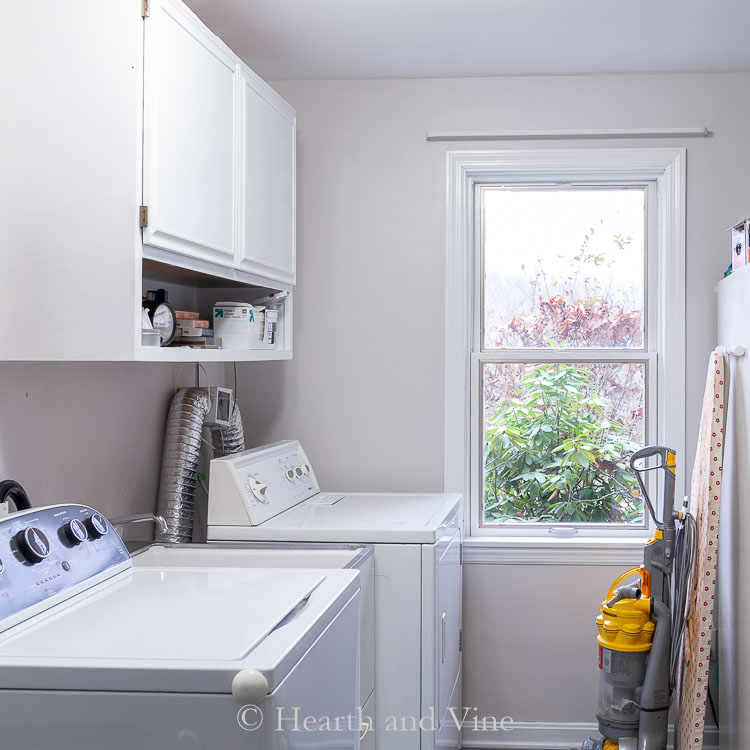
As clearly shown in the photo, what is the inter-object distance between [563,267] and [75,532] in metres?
2.22

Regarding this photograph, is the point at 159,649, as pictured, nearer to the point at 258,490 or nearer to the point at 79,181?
the point at 79,181

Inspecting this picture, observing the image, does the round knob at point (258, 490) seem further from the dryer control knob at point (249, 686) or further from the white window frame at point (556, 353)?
the dryer control knob at point (249, 686)

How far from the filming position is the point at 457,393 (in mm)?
3270

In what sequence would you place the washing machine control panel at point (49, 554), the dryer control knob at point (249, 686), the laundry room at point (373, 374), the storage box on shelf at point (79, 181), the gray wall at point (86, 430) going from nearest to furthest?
the dryer control knob at point (249, 686) → the washing machine control panel at point (49, 554) → the laundry room at point (373, 374) → the storage box on shelf at point (79, 181) → the gray wall at point (86, 430)

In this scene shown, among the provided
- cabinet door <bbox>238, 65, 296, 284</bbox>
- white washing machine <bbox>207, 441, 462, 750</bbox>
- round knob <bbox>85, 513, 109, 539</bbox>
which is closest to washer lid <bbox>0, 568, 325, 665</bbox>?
Answer: round knob <bbox>85, 513, 109, 539</bbox>

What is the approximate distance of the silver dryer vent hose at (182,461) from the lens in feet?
8.58

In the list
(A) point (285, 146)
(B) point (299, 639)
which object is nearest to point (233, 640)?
(B) point (299, 639)

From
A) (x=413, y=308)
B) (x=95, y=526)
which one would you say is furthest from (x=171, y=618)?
(x=413, y=308)

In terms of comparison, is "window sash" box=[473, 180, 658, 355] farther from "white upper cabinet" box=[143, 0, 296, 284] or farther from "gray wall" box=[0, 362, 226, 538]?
"gray wall" box=[0, 362, 226, 538]

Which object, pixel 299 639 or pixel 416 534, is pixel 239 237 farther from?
pixel 299 639

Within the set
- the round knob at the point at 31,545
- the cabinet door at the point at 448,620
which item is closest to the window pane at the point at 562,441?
the cabinet door at the point at 448,620

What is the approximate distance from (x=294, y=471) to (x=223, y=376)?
60cm

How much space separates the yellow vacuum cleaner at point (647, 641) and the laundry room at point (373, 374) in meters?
0.01

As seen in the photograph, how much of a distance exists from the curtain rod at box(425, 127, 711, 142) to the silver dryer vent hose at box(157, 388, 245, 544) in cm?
135
